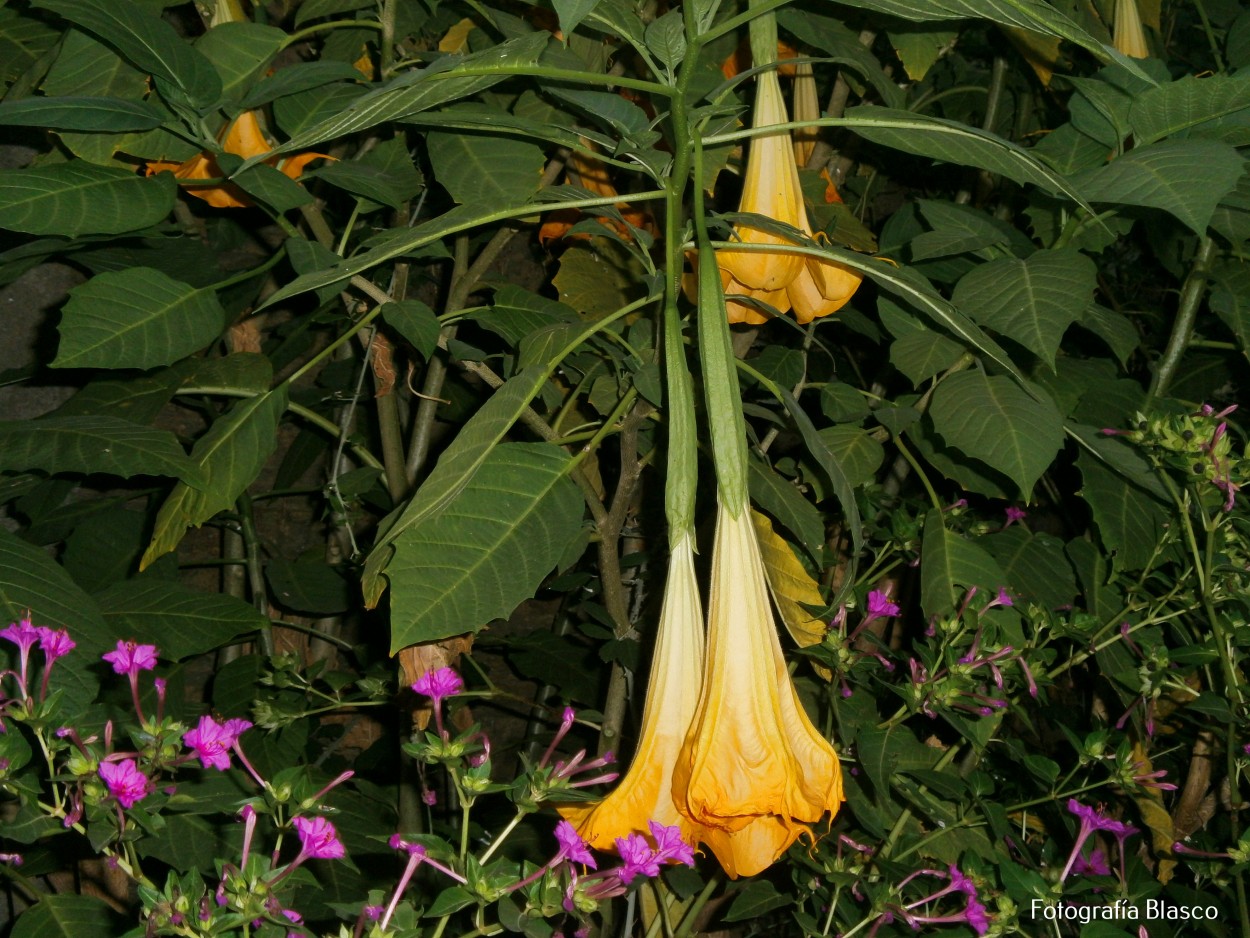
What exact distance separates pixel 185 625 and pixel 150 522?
27cm

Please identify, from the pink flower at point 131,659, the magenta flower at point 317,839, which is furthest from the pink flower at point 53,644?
the magenta flower at point 317,839

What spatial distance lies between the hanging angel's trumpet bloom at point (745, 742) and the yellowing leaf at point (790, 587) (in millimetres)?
318

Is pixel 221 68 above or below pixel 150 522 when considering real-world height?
above

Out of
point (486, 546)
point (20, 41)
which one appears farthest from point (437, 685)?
point (20, 41)

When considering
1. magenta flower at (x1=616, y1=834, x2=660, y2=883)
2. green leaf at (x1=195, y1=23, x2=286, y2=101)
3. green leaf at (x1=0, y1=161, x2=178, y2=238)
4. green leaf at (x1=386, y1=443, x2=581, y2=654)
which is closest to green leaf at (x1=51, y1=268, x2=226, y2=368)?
green leaf at (x1=0, y1=161, x2=178, y2=238)

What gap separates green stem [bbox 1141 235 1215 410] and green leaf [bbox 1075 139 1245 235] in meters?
0.45

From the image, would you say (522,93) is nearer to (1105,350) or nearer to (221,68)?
(221,68)

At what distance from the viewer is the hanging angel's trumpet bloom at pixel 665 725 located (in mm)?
490

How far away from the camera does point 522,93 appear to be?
0.90 m

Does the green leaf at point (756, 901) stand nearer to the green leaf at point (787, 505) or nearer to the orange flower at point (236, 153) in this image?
the green leaf at point (787, 505)

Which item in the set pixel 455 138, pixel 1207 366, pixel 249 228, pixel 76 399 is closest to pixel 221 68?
pixel 455 138

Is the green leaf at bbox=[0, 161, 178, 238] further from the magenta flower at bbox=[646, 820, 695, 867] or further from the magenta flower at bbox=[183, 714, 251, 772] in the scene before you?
the magenta flower at bbox=[646, 820, 695, 867]

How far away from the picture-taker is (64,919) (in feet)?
2.17

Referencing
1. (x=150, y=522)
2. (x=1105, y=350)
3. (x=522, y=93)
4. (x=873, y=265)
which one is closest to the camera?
(x=873, y=265)
